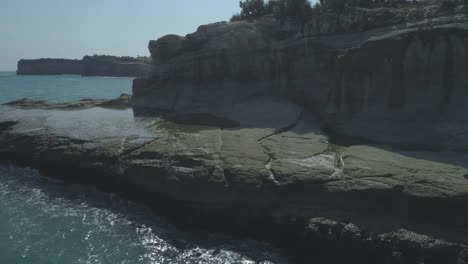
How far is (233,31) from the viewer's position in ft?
115

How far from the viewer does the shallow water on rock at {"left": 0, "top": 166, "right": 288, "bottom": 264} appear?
51.4 feet

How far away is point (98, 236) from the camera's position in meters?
17.2

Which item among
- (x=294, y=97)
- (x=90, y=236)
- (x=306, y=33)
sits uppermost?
(x=306, y=33)

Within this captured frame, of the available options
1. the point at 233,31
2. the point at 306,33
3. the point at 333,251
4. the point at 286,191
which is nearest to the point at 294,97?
the point at 306,33

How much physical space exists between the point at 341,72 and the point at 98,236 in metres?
18.0

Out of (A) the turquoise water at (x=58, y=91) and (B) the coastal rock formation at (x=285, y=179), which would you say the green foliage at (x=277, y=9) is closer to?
(B) the coastal rock formation at (x=285, y=179)

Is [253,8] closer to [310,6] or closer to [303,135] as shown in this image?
[310,6]

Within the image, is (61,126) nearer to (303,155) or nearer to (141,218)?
(141,218)

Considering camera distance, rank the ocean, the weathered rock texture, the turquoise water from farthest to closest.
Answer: the turquoise water < the weathered rock texture < the ocean

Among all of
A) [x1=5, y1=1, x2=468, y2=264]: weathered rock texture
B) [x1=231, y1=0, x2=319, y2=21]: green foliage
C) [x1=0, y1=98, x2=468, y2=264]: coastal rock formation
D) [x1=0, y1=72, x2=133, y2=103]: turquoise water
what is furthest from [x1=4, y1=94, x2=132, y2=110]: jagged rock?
[x1=0, y1=72, x2=133, y2=103]: turquoise water

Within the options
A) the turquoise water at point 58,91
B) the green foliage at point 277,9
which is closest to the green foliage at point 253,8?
the green foliage at point 277,9

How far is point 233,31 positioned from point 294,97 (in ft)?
27.2

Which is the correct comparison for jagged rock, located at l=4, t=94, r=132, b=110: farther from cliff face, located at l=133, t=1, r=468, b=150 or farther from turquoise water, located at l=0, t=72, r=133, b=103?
turquoise water, located at l=0, t=72, r=133, b=103

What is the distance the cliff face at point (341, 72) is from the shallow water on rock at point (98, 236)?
464 inches
